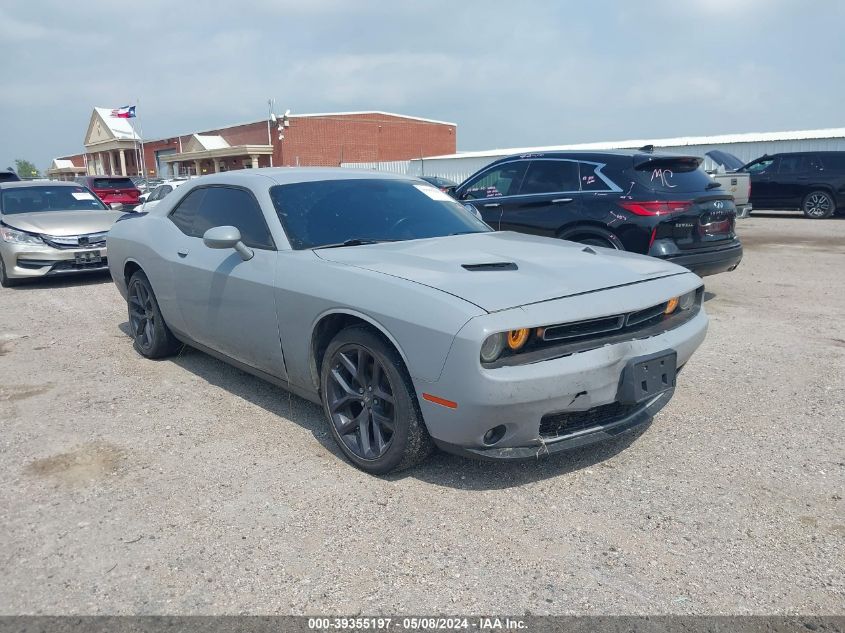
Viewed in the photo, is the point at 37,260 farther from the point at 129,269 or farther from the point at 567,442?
the point at 567,442

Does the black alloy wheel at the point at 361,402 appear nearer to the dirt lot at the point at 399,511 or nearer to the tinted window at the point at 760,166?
the dirt lot at the point at 399,511

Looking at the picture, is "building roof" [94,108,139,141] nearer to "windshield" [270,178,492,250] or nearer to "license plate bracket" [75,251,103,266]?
"license plate bracket" [75,251,103,266]

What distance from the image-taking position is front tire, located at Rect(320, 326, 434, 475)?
310cm

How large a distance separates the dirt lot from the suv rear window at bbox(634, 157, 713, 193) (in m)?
2.18

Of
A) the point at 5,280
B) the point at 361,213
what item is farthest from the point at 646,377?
the point at 5,280

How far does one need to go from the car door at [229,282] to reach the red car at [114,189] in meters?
16.7

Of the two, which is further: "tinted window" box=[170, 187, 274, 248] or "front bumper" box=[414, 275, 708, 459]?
"tinted window" box=[170, 187, 274, 248]

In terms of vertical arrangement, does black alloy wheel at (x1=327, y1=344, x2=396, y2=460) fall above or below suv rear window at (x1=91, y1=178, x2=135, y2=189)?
below

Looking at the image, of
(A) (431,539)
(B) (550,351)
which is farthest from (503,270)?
(A) (431,539)

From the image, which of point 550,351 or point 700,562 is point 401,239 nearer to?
point 550,351

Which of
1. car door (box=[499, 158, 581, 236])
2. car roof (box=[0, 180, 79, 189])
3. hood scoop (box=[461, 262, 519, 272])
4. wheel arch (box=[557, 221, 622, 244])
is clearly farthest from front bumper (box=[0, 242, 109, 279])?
hood scoop (box=[461, 262, 519, 272])

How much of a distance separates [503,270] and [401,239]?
0.97 m

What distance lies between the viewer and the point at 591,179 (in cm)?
672

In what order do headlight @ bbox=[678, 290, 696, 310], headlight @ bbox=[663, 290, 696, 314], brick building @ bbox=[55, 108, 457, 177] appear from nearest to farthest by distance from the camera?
headlight @ bbox=[663, 290, 696, 314] → headlight @ bbox=[678, 290, 696, 310] → brick building @ bbox=[55, 108, 457, 177]
